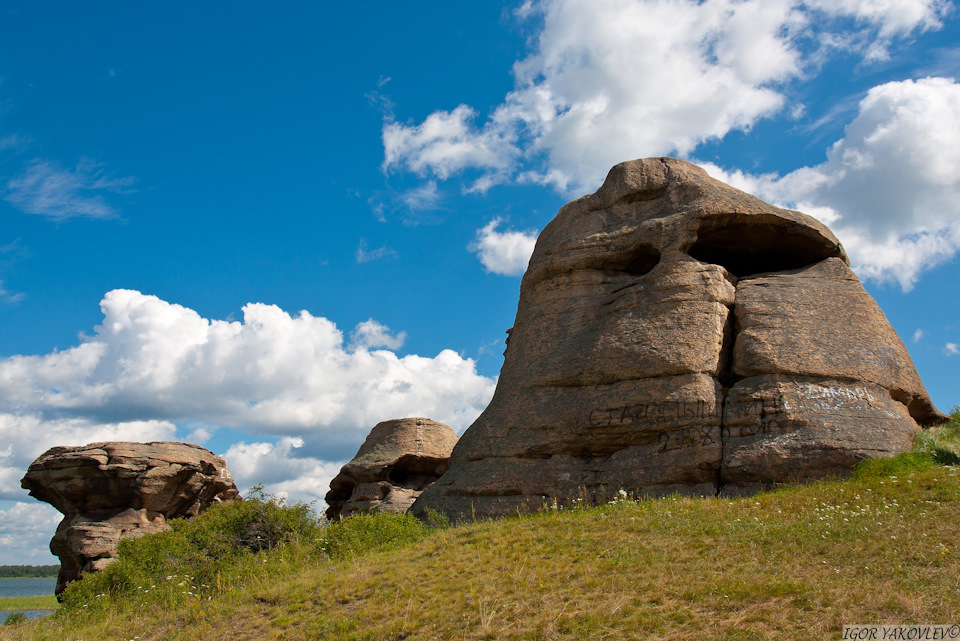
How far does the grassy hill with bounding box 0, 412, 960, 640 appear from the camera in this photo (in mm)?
8562

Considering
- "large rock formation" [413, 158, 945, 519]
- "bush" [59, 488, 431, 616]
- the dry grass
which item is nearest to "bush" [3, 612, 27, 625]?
"bush" [59, 488, 431, 616]

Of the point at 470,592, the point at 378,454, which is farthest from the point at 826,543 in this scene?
the point at 378,454

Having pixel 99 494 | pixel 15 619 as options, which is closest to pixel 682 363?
pixel 15 619

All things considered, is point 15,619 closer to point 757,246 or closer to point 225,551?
point 225,551

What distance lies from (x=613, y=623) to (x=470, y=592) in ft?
8.23

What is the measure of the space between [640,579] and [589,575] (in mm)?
790

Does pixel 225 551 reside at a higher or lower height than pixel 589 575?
higher

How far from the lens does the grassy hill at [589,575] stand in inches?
337

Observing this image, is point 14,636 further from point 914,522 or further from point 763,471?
point 914,522

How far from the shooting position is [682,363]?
15.5 meters

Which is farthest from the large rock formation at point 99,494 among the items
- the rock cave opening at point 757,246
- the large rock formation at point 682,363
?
the rock cave opening at point 757,246

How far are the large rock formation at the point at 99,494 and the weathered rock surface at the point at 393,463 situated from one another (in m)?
6.88

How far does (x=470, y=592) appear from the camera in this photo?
1045cm

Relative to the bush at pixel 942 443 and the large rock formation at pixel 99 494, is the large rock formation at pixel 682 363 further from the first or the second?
the large rock formation at pixel 99 494
